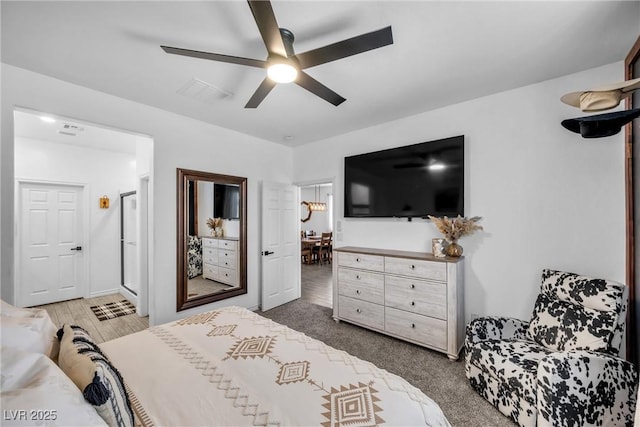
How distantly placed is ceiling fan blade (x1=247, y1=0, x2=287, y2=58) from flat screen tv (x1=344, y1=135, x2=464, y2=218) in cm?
211

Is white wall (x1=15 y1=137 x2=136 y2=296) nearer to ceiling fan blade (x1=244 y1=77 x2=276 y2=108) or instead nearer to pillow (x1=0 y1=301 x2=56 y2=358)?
ceiling fan blade (x1=244 y1=77 x2=276 y2=108)

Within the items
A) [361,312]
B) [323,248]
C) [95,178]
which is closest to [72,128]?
[95,178]

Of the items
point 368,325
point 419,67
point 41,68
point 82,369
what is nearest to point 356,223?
point 368,325

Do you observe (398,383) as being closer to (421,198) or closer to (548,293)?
(548,293)

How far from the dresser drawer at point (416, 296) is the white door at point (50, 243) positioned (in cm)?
515

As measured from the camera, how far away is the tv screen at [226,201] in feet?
12.0

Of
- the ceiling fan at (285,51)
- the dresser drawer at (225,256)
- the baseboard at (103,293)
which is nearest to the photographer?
the ceiling fan at (285,51)

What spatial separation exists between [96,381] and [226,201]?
10.2 feet

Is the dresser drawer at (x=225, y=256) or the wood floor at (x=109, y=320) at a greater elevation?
the dresser drawer at (x=225, y=256)

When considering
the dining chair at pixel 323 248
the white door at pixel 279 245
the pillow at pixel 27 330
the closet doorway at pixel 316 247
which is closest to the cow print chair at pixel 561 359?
the closet doorway at pixel 316 247

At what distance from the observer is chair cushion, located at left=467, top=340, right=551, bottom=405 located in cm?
171

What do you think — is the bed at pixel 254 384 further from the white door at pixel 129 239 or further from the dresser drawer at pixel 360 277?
the white door at pixel 129 239

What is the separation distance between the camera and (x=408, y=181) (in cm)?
321

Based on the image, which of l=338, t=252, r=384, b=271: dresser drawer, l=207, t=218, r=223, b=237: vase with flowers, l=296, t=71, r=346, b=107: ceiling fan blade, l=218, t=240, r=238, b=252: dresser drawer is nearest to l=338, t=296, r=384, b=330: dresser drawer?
l=338, t=252, r=384, b=271: dresser drawer
